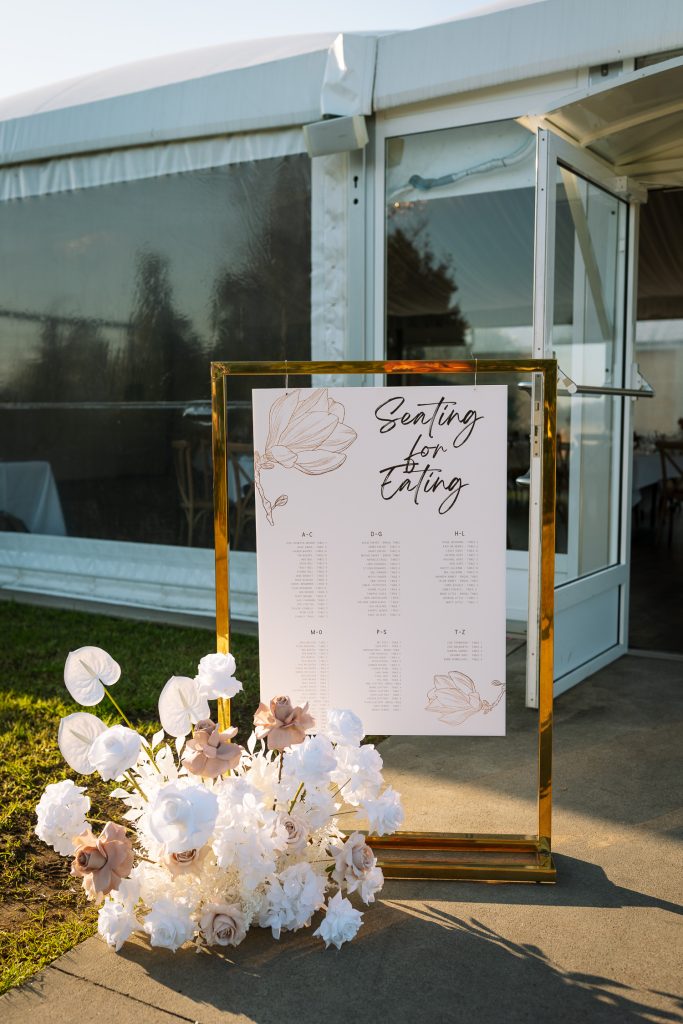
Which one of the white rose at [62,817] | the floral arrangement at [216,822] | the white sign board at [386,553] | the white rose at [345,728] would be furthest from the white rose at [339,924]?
the white rose at [62,817]

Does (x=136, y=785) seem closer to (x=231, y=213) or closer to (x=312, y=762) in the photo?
(x=312, y=762)

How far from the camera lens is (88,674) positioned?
2.29 metres

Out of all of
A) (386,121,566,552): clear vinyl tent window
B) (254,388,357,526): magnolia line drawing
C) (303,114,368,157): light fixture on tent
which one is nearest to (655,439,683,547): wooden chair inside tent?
(386,121,566,552): clear vinyl tent window

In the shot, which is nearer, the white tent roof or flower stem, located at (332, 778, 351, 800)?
flower stem, located at (332, 778, 351, 800)

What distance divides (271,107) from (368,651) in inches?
139

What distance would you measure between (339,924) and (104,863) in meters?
0.51

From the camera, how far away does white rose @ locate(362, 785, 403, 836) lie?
229 cm

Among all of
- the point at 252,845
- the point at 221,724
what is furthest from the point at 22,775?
the point at 252,845

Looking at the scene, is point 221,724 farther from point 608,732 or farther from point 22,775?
point 608,732

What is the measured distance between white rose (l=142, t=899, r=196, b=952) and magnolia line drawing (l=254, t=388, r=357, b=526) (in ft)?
3.22

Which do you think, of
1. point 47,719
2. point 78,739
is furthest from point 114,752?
point 47,719

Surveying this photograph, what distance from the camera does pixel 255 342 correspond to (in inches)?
213

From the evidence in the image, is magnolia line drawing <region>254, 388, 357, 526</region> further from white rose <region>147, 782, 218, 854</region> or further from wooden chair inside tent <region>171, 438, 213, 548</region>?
wooden chair inside tent <region>171, 438, 213, 548</region>

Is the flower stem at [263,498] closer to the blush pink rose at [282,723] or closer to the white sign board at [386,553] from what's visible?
the white sign board at [386,553]
